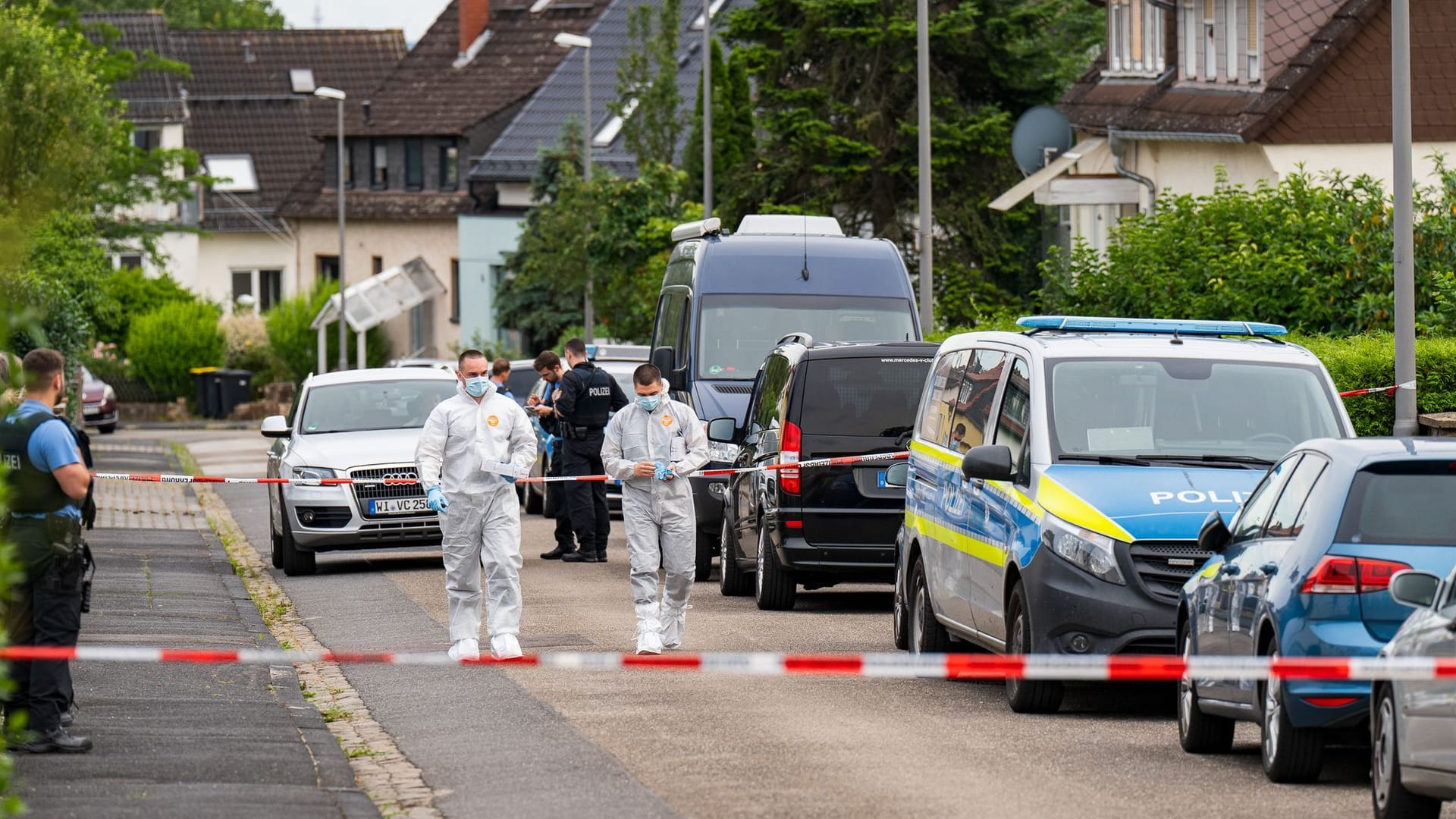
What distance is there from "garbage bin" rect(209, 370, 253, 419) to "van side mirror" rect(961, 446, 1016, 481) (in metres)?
53.6

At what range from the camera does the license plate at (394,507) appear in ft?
67.1

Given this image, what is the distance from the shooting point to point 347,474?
2059 cm

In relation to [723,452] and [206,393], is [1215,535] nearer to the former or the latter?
[723,452]

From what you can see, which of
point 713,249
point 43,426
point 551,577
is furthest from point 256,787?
point 713,249

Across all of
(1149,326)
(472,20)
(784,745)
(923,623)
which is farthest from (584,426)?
(472,20)

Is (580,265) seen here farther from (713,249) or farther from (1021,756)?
(1021,756)

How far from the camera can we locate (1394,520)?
8953mm

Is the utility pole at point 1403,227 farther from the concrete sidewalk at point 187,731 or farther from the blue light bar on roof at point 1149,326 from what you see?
the concrete sidewalk at point 187,731

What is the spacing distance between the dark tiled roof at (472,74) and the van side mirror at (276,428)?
48844mm

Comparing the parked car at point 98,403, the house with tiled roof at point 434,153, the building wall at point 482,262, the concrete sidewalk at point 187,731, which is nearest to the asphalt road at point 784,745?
the concrete sidewalk at point 187,731

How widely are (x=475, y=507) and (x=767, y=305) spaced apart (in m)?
7.78

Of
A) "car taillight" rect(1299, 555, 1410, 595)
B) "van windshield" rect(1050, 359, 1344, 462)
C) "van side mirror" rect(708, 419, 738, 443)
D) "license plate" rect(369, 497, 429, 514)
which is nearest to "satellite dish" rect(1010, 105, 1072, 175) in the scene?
"license plate" rect(369, 497, 429, 514)

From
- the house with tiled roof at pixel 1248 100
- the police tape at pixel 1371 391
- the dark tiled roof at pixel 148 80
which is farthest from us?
the dark tiled roof at pixel 148 80

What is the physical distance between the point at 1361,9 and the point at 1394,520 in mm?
22592
